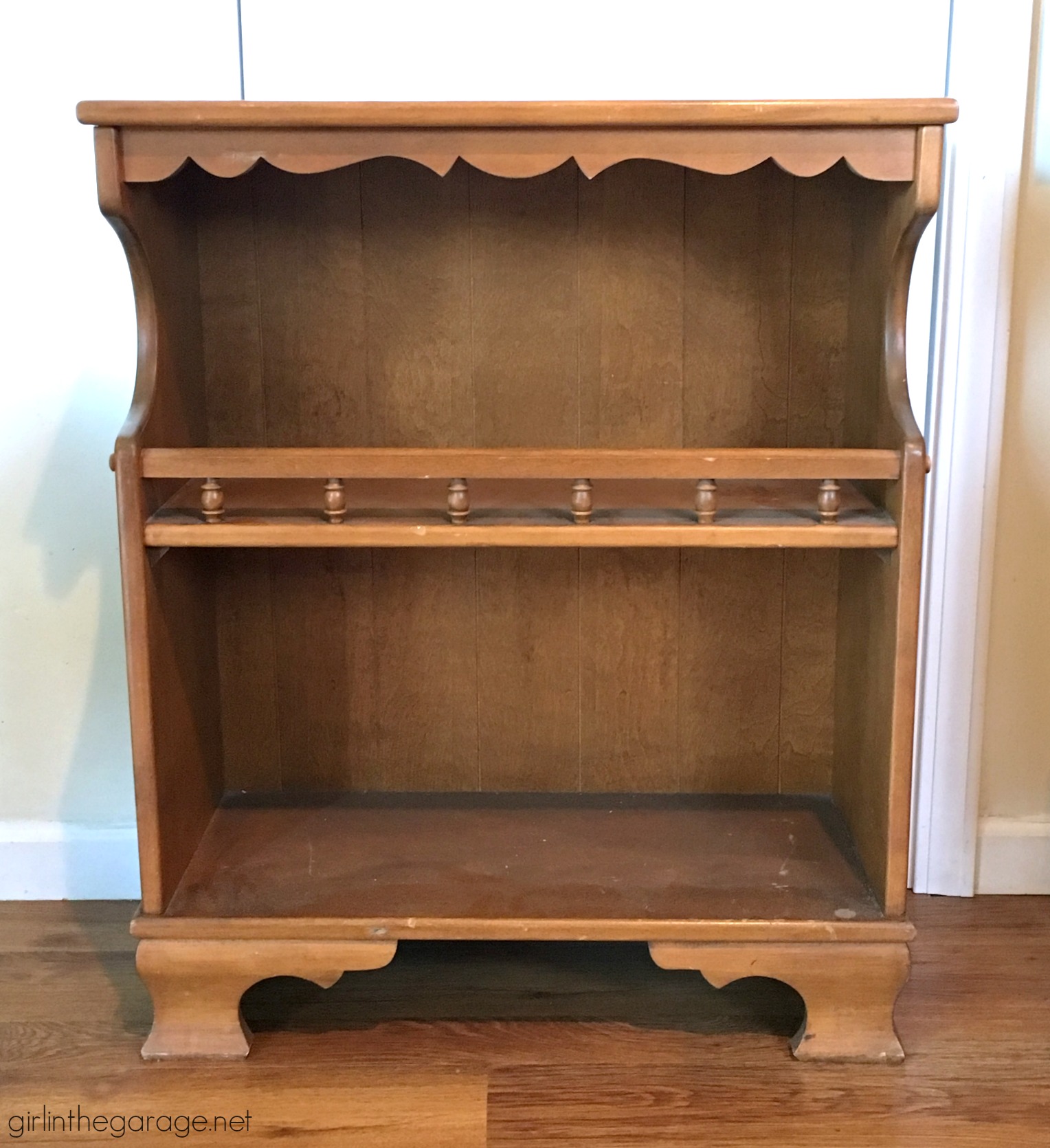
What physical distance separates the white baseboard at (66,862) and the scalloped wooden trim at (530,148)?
3.69 ft

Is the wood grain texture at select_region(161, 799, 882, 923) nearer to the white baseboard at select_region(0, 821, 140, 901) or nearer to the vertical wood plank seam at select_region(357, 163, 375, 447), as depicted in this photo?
the white baseboard at select_region(0, 821, 140, 901)

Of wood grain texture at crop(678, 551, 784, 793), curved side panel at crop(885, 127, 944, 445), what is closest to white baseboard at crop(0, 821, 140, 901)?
wood grain texture at crop(678, 551, 784, 793)

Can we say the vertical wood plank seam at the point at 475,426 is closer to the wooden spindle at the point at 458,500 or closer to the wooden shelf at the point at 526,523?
the wooden shelf at the point at 526,523

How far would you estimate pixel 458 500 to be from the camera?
1570 mm

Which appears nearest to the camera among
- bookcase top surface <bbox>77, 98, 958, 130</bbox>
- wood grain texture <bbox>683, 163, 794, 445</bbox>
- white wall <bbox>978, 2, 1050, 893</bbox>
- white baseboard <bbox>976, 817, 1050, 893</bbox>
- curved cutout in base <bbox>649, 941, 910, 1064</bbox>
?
bookcase top surface <bbox>77, 98, 958, 130</bbox>

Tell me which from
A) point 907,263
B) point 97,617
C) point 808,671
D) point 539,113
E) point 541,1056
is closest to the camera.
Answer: point 539,113

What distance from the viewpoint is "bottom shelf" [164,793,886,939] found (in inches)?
66.9

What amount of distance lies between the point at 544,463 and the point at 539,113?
40cm

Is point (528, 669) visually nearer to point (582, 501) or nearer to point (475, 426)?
point (475, 426)

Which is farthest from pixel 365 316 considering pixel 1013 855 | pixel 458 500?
pixel 1013 855

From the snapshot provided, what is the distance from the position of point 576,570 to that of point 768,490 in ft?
1.16

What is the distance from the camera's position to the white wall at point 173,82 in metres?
1.89

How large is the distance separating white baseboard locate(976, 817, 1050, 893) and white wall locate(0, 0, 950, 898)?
2.31ft

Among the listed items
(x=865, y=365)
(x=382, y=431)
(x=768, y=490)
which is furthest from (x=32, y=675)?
(x=865, y=365)
